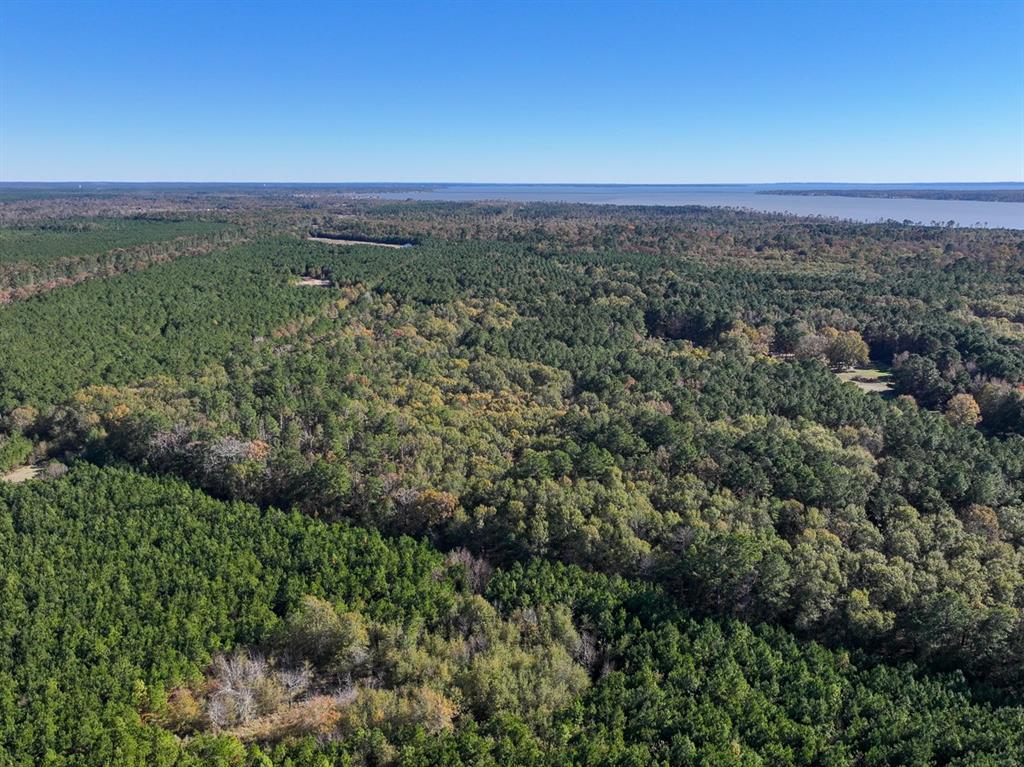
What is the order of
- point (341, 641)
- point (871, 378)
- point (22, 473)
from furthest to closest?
point (871, 378)
point (22, 473)
point (341, 641)

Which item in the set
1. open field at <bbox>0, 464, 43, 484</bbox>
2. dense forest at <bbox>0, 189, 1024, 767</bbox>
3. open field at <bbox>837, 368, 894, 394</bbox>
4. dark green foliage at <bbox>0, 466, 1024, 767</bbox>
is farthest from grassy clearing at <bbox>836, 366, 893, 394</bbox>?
open field at <bbox>0, 464, 43, 484</bbox>

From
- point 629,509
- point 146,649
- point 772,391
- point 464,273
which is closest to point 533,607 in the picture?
point 629,509

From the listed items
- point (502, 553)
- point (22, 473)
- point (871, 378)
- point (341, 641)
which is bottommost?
point (341, 641)

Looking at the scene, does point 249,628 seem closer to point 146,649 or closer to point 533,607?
point 146,649

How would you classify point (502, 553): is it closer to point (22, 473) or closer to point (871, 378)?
point (22, 473)

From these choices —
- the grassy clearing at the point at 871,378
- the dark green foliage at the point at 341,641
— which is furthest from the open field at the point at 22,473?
the grassy clearing at the point at 871,378

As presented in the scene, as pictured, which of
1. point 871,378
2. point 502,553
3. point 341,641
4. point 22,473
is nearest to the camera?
point 341,641

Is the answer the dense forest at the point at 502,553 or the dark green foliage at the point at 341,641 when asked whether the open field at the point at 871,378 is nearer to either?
the dense forest at the point at 502,553

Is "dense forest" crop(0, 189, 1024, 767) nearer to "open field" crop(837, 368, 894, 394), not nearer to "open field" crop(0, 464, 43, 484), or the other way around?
"open field" crop(0, 464, 43, 484)

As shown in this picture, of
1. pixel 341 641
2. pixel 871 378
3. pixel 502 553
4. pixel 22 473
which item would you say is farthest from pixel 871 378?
pixel 22 473
